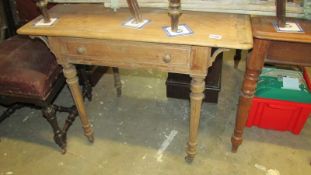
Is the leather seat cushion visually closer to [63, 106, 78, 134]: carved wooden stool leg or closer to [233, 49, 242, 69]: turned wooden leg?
[63, 106, 78, 134]: carved wooden stool leg

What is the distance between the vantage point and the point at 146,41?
3.65 feet

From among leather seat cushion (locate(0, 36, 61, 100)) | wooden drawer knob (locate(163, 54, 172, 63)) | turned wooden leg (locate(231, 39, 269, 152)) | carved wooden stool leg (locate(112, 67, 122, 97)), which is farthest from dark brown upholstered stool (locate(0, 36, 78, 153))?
turned wooden leg (locate(231, 39, 269, 152))

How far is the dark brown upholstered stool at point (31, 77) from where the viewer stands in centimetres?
144

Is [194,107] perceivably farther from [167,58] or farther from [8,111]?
[8,111]

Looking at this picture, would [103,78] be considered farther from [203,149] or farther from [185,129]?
[203,149]

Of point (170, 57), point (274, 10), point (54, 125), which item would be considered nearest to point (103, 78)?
point (54, 125)

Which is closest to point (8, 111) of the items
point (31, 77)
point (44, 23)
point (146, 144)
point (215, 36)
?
point (31, 77)

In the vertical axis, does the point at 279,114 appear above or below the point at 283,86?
below

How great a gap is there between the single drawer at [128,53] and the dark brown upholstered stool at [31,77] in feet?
0.95

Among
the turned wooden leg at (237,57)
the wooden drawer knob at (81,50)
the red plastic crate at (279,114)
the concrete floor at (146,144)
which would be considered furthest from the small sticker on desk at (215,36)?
the turned wooden leg at (237,57)

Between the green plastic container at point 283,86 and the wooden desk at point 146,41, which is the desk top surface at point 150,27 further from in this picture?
the green plastic container at point 283,86

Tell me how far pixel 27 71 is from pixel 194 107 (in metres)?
0.95

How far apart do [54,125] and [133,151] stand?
51cm

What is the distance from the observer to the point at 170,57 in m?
1.16
